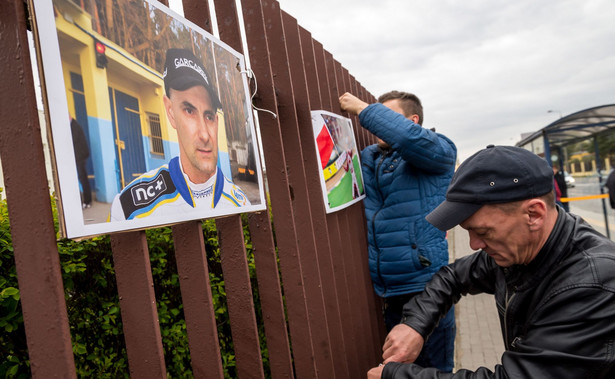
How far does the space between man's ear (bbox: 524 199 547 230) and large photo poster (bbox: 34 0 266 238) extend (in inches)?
41.8

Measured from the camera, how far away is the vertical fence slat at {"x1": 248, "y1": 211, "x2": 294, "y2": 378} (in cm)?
191

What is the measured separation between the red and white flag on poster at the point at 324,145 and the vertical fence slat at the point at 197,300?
1.15 m

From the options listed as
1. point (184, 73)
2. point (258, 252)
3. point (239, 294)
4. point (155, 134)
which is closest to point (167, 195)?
point (155, 134)

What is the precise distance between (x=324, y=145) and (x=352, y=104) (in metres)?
0.58

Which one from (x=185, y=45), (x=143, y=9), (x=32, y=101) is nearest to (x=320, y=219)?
(x=185, y=45)

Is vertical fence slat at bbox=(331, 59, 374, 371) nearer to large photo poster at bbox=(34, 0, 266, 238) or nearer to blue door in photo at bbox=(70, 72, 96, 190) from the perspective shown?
large photo poster at bbox=(34, 0, 266, 238)

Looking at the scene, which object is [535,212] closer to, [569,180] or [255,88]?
[255,88]

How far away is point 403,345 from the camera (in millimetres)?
1963

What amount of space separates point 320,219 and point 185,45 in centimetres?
133

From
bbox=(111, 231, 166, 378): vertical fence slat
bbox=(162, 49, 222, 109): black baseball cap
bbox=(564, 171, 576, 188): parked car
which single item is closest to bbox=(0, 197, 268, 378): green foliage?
bbox=(111, 231, 166, 378): vertical fence slat

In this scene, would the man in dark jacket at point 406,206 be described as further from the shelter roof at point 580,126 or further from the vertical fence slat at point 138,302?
the shelter roof at point 580,126

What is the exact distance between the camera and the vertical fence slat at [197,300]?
4.83 feet

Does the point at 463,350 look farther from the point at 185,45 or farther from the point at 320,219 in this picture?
the point at 185,45

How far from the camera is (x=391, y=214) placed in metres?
2.88
